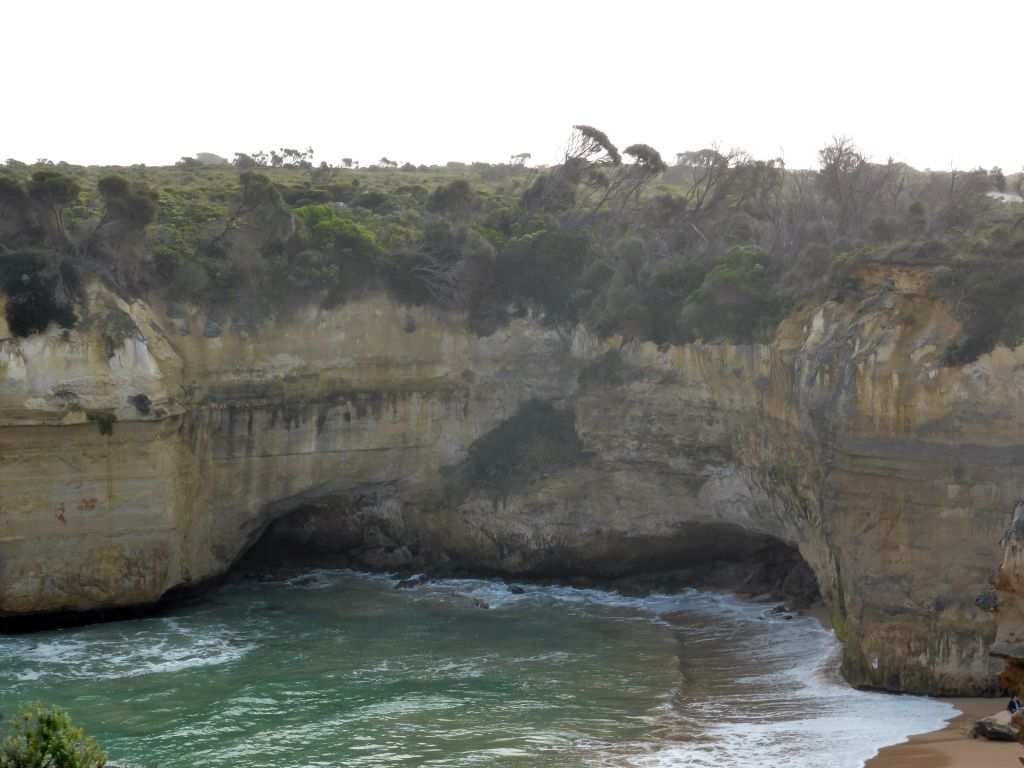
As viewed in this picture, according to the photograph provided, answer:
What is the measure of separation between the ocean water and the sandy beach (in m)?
0.35

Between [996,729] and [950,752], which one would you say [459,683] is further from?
[996,729]

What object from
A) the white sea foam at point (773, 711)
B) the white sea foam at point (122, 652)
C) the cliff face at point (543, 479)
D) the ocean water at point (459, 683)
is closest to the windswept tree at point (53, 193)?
the cliff face at point (543, 479)

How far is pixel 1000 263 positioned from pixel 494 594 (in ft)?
47.5

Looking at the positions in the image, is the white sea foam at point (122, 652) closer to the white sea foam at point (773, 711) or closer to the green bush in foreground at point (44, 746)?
the white sea foam at point (773, 711)

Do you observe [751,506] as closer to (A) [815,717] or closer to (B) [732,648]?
(B) [732,648]

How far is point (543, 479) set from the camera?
96.7 feet

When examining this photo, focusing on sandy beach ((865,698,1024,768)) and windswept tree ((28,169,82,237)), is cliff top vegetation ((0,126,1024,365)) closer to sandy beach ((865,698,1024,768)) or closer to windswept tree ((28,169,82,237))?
windswept tree ((28,169,82,237))

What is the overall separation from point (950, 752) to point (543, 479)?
14299 mm

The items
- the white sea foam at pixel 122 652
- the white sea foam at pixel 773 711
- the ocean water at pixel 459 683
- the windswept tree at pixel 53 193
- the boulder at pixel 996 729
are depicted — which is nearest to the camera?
the boulder at pixel 996 729

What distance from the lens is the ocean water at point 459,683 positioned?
1817 cm

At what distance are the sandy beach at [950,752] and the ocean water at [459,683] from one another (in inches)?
13.7

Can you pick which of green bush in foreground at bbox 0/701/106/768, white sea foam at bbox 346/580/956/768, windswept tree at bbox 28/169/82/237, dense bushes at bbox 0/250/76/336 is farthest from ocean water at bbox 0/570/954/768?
windswept tree at bbox 28/169/82/237

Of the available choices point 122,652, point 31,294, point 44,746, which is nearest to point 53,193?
point 31,294

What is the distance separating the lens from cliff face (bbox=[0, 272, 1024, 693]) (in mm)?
19922
